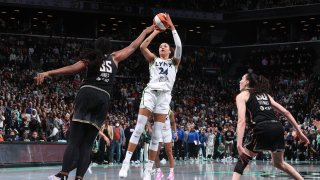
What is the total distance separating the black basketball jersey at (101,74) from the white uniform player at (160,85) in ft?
9.15

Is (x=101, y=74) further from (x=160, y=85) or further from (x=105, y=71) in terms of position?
(x=160, y=85)

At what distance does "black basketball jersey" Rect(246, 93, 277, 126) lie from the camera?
10.4 meters

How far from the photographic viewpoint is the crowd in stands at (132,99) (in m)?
26.7

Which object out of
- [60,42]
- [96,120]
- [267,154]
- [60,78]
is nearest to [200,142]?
[267,154]

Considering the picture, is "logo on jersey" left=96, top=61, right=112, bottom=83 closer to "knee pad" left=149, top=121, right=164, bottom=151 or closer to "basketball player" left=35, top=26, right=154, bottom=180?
"basketball player" left=35, top=26, right=154, bottom=180

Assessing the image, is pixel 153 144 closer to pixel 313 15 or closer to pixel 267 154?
pixel 267 154

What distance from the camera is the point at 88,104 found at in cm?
942

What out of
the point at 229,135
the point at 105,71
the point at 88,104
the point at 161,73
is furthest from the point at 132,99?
the point at 88,104

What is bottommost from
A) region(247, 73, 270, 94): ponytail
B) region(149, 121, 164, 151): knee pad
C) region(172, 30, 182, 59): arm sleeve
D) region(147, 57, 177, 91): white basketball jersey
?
region(149, 121, 164, 151): knee pad

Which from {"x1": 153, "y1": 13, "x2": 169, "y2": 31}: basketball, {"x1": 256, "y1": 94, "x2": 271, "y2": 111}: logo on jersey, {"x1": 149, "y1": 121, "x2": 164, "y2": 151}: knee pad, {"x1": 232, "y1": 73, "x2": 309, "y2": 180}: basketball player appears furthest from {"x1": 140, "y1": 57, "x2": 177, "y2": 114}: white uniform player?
{"x1": 256, "y1": 94, "x2": 271, "y2": 111}: logo on jersey

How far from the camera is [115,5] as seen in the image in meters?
47.6

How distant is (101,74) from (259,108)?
2.67 m

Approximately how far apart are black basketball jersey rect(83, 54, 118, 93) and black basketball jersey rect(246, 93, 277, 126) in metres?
2.32

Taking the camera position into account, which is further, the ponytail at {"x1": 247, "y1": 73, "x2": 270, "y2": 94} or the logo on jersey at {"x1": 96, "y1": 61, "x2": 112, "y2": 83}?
the ponytail at {"x1": 247, "y1": 73, "x2": 270, "y2": 94}
